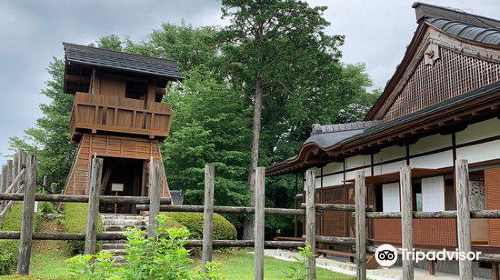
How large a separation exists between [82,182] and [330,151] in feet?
33.9

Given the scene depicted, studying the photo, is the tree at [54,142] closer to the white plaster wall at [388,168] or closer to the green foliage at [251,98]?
the green foliage at [251,98]

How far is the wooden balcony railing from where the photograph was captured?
18.9 m

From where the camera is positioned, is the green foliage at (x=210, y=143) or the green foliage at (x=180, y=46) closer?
the green foliage at (x=210, y=143)

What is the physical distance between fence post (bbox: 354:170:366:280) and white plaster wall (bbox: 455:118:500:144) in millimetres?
3854

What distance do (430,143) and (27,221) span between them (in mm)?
9449

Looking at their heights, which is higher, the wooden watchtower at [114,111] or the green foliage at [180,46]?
the green foliage at [180,46]

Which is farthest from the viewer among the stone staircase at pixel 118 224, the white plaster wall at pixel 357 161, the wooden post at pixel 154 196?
the white plaster wall at pixel 357 161

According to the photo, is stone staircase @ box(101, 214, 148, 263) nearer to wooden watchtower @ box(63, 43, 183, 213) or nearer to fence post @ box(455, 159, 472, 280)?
wooden watchtower @ box(63, 43, 183, 213)

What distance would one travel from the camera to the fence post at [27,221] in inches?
268

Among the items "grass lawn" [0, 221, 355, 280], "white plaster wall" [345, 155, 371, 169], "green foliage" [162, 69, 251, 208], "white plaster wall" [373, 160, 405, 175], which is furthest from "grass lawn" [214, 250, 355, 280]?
"green foliage" [162, 69, 251, 208]

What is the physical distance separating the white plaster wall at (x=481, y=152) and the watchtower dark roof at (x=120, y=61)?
12953mm

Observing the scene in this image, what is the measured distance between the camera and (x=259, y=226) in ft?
24.6

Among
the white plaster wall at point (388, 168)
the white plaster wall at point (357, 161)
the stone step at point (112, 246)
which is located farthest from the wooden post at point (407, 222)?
the stone step at point (112, 246)

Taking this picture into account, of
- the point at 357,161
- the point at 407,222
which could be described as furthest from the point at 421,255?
the point at 357,161
